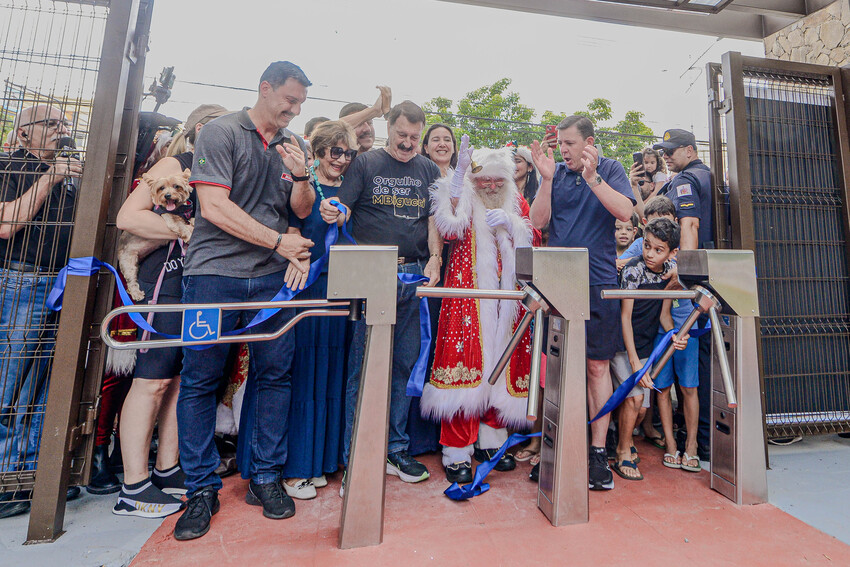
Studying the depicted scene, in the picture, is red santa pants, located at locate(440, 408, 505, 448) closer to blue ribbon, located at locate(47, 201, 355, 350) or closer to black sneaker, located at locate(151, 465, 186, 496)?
blue ribbon, located at locate(47, 201, 355, 350)

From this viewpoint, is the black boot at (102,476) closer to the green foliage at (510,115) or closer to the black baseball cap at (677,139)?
the black baseball cap at (677,139)

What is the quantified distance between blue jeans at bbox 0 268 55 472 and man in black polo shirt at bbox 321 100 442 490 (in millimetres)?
1385

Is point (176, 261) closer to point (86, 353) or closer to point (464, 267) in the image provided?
point (86, 353)

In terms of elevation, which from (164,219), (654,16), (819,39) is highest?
(654,16)

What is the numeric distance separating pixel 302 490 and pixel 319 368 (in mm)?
579

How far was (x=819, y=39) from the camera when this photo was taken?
3672 millimetres

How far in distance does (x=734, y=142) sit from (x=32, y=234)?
3.83m

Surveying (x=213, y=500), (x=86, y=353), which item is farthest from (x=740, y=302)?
(x=86, y=353)

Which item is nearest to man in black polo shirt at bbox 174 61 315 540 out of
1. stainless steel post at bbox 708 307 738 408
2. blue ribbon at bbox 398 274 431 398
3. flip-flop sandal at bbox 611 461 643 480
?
blue ribbon at bbox 398 274 431 398

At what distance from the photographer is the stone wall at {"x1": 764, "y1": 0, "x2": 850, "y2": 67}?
3467mm

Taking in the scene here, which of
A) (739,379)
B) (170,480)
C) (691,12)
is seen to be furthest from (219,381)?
(691,12)

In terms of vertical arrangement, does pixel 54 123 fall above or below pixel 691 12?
below

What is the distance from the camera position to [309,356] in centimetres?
221

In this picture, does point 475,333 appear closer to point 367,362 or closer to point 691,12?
point 367,362
